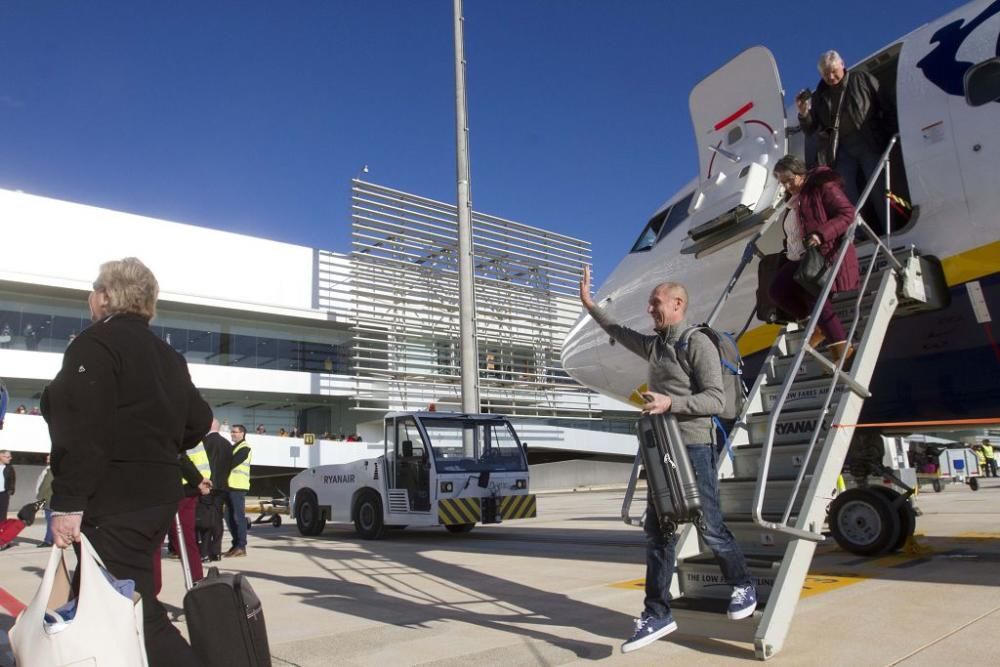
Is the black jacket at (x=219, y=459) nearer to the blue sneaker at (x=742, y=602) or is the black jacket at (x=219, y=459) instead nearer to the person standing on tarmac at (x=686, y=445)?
the person standing on tarmac at (x=686, y=445)

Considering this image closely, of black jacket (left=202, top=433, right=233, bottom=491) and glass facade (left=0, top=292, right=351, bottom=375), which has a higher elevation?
glass facade (left=0, top=292, right=351, bottom=375)

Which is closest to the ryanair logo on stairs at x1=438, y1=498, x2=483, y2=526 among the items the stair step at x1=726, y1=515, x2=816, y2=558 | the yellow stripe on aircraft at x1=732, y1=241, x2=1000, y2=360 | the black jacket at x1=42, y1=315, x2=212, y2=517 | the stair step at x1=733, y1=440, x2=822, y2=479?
the stair step at x1=733, y1=440, x2=822, y2=479

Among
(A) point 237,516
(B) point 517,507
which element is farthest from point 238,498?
(B) point 517,507

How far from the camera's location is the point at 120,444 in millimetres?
2791

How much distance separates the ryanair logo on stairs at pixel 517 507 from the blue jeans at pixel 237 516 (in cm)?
342

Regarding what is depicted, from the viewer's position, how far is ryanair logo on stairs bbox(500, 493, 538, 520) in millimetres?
10789

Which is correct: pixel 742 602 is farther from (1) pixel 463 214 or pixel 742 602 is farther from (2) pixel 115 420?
(1) pixel 463 214

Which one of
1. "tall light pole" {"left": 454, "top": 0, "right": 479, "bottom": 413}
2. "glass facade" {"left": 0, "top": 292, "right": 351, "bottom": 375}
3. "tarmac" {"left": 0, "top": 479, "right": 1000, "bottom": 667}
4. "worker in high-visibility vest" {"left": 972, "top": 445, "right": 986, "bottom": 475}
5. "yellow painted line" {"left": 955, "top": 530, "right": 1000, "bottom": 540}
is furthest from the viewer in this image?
"glass facade" {"left": 0, "top": 292, "right": 351, "bottom": 375}

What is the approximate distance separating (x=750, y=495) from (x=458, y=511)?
639 centimetres

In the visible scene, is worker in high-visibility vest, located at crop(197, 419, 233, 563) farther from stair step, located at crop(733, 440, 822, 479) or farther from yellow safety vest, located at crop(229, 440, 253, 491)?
stair step, located at crop(733, 440, 822, 479)

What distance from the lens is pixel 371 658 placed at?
4.05 meters

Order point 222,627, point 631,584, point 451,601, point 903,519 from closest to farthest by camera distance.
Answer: point 222,627, point 451,601, point 631,584, point 903,519

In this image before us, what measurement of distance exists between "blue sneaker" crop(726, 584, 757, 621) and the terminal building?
75.6 ft

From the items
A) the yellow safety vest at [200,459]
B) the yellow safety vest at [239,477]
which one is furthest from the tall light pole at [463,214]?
the yellow safety vest at [200,459]
